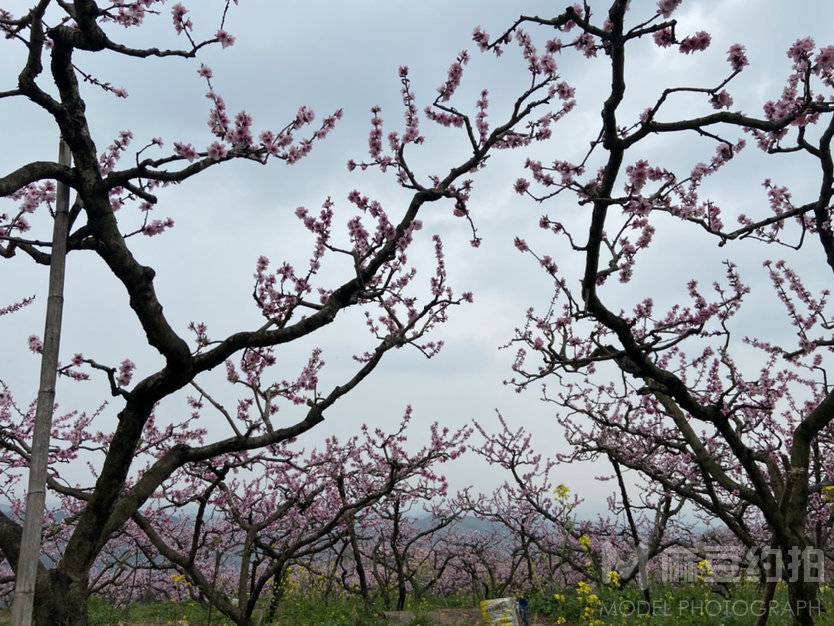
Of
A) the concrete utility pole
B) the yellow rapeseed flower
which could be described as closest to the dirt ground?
the yellow rapeseed flower

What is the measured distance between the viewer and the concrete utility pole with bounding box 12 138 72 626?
2.95m

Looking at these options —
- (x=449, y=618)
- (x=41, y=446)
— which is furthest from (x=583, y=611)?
(x=41, y=446)

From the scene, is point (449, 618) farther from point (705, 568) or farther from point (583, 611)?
point (705, 568)

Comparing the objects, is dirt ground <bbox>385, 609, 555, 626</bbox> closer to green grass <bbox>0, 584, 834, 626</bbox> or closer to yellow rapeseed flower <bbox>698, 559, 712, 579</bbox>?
green grass <bbox>0, 584, 834, 626</bbox>

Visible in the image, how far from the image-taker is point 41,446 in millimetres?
3074

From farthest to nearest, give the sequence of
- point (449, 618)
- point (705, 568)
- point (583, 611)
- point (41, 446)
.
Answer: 1. point (705, 568)
2. point (449, 618)
3. point (583, 611)
4. point (41, 446)

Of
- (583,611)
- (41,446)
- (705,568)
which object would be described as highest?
(41,446)

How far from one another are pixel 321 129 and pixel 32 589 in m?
3.90

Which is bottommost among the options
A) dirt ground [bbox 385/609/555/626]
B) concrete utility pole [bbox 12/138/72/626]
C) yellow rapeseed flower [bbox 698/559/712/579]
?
dirt ground [bbox 385/609/555/626]

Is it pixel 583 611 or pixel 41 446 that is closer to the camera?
pixel 41 446

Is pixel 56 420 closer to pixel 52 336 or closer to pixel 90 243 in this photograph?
pixel 90 243

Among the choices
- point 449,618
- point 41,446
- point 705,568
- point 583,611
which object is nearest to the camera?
point 41,446

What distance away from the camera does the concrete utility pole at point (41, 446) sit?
2.95 meters

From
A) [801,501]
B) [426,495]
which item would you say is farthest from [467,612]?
[801,501]
